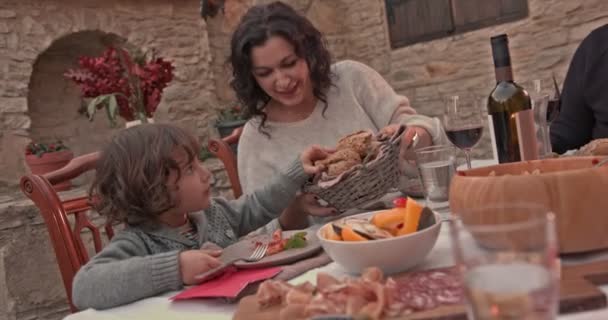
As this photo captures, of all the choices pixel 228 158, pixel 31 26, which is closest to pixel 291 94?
pixel 228 158

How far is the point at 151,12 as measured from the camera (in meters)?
5.00

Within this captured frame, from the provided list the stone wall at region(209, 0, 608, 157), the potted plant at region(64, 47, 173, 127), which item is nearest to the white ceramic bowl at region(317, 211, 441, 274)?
the potted plant at region(64, 47, 173, 127)

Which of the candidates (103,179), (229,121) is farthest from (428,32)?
(103,179)

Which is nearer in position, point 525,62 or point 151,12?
point 525,62

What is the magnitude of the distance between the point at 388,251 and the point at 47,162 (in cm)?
403

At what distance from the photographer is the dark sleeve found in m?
1.98

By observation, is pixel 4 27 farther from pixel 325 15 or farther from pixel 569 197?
pixel 569 197

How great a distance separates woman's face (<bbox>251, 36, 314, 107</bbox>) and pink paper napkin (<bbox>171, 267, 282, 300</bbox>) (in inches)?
38.1

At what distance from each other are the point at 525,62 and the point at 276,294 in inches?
170

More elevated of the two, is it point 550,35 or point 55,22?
point 55,22

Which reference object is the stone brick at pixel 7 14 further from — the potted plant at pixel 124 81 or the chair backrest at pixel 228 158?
the chair backrest at pixel 228 158

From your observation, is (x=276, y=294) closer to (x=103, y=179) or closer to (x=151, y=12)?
(x=103, y=179)

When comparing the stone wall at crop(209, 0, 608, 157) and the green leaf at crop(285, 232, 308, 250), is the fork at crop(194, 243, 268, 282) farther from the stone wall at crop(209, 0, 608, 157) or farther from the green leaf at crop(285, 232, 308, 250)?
the stone wall at crop(209, 0, 608, 157)

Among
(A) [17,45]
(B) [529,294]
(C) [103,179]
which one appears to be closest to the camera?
(B) [529,294]
